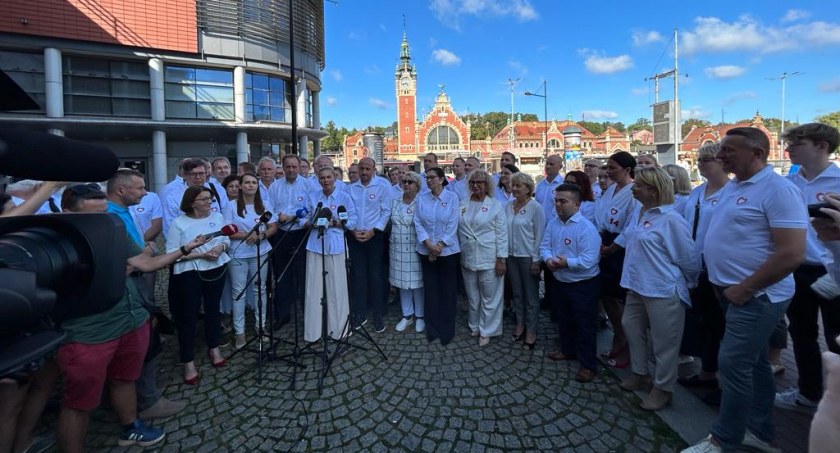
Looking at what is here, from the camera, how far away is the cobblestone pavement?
9.48 feet

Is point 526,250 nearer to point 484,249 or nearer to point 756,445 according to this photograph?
point 484,249

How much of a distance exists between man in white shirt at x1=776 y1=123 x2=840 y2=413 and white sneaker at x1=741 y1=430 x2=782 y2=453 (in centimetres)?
87

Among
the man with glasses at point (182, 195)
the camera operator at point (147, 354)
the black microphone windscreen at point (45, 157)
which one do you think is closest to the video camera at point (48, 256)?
the black microphone windscreen at point (45, 157)

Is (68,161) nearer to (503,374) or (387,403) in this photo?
(387,403)

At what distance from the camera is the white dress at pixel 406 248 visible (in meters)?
4.93

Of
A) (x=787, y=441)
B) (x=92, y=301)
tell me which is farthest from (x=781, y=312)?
(x=92, y=301)

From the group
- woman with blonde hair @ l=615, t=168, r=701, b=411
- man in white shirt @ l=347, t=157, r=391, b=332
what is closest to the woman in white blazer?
man in white shirt @ l=347, t=157, r=391, b=332

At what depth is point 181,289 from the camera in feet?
12.2

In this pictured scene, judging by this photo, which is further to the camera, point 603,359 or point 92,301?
point 603,359

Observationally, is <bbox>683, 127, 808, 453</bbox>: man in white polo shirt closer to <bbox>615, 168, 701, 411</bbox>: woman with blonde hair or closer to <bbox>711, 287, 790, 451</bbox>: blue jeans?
<bbox>711, 287, 790, 451</bbox>: blue jeans

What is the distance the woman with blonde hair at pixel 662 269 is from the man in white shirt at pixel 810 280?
859 millimetres

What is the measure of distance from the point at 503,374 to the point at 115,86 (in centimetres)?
2376

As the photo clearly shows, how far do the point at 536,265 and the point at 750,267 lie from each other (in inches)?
80.7

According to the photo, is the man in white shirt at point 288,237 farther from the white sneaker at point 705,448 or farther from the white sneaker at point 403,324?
the white sneaker at point 705,448
